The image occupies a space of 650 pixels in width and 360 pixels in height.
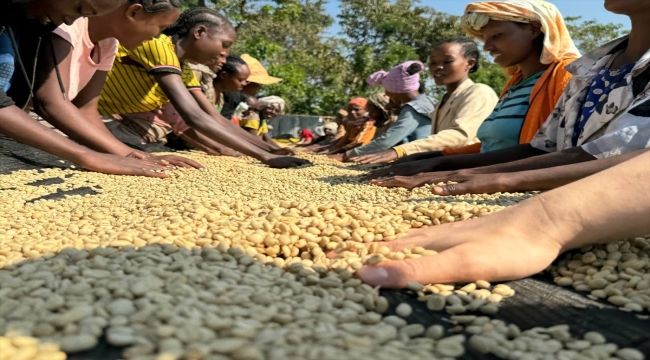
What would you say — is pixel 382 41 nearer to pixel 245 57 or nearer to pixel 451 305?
pixel 245 57

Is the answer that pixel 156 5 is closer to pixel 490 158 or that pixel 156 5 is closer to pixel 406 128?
pixel 490 158

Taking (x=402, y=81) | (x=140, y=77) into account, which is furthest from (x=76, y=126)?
(x=402, y=81)

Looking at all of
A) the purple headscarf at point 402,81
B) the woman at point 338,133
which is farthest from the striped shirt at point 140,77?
the woman at point 338,133

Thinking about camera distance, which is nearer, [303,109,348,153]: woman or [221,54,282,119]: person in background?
[221,54,282,119]: person in background

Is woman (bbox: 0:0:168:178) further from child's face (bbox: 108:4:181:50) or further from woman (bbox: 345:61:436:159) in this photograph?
woman (bbox: 345:61:436:159)

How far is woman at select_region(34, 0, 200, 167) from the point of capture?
3.22 metres

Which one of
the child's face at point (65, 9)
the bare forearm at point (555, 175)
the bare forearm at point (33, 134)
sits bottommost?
the bare forearm at point (33, 134)

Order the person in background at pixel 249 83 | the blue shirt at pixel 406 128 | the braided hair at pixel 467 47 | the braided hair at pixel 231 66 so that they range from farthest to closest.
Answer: the person in background at pixel 249 83
the braided hair at pixel 231 66
the blue shirt at pixel 406 128
the braided hair at pixel 467 47

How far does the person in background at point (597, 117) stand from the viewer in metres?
1.88

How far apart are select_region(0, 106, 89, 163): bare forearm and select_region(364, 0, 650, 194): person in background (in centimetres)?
187

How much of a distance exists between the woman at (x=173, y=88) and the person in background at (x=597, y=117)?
207 cm

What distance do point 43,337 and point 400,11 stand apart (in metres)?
26.1

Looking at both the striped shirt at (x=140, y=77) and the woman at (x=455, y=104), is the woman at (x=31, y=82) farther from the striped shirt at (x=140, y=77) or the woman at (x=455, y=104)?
the woman at (x=455, y=104)

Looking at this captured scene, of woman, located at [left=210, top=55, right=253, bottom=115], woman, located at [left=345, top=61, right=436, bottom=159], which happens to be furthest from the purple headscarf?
woman, located at [left=210, top=55, right=253, bottom=115]
